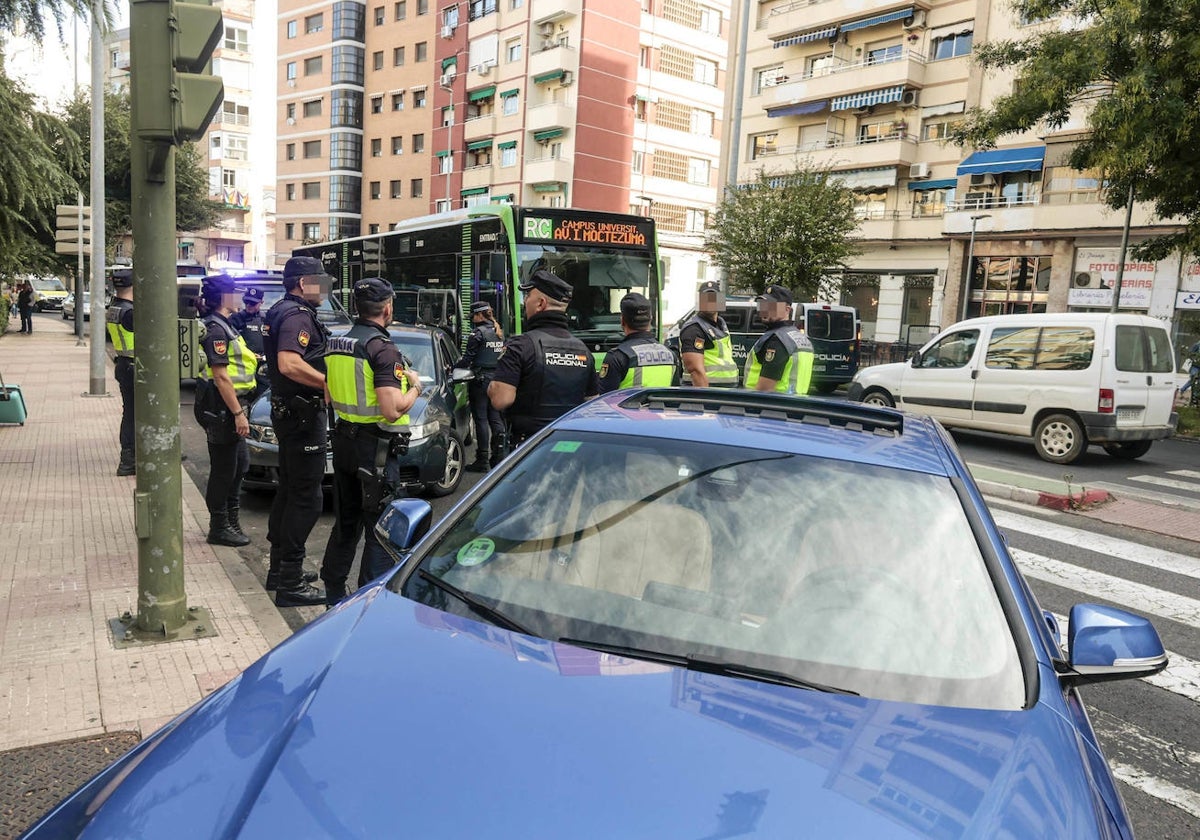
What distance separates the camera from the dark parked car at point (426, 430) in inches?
311

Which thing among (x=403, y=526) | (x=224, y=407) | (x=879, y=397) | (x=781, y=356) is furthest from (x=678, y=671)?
(x=879, y=397)

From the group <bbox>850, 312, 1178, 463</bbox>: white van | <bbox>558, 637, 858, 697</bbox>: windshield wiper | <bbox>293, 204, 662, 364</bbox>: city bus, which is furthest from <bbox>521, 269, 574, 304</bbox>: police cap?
<bbox>850, 312, 1178, 463</bbox>: white van

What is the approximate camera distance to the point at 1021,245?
3281 centimetres

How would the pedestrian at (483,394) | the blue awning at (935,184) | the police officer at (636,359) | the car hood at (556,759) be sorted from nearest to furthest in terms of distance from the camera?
the car hood at (556,759), the police officer at (636,359), the pedestrian at (483,394), the blue awning at (935,184)

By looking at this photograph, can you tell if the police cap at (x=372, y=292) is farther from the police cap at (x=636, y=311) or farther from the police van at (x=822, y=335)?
the police van at (x=822, y=335)

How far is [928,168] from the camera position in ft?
118

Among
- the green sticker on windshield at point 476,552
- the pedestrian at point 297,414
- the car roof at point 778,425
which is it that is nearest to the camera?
the green sticker on windshield at point 476,552

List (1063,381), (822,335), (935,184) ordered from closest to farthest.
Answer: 1. (1063,381)
2. (822,335)
3. (935,184)

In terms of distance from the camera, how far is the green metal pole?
4211mm

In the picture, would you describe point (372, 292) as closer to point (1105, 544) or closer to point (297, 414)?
point (297, 414)

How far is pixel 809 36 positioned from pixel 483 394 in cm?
3553

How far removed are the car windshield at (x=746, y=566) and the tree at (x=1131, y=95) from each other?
13.2 m

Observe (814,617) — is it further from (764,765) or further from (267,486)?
(267,486)

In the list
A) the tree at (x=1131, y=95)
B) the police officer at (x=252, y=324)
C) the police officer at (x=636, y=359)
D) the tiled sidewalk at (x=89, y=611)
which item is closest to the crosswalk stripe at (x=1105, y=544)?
the police officer at (x=636, y=359)
